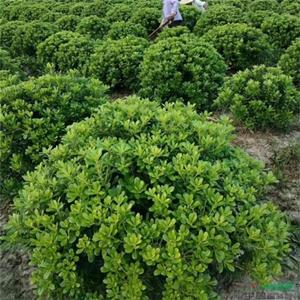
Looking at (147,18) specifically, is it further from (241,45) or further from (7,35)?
(241,45)

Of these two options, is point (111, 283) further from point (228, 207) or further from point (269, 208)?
point (269, 208)

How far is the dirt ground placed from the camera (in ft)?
9.25

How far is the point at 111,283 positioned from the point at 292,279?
1.36 m

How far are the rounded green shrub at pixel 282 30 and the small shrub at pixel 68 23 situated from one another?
3.07 meters

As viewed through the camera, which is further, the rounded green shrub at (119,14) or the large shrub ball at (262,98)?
the rounded green shrub at (119,14)

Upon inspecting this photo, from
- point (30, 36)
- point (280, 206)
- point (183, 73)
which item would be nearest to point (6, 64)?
point (30, 36)

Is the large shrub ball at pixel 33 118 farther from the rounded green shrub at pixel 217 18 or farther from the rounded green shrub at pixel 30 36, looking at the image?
the rounded green shrub at pixel 217 18

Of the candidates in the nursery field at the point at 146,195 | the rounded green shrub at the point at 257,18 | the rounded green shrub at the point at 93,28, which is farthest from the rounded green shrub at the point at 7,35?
the rounded green shrub at the point at 257,18

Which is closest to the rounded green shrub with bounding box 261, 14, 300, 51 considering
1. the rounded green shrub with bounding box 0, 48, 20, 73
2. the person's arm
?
the person's arm

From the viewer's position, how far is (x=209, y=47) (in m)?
4.77

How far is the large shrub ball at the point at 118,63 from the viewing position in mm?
5066

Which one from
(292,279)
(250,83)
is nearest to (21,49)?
(250,83)

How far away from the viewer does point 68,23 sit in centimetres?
740

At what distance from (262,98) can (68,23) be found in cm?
433
